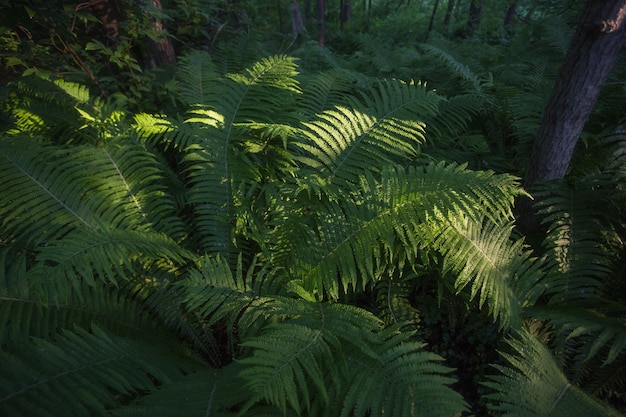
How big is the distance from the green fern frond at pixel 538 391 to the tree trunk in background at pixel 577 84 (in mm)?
992

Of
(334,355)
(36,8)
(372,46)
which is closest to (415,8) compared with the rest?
(372,46)

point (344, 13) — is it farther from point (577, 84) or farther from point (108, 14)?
point (577, 84)

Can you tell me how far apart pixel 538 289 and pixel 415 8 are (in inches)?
490

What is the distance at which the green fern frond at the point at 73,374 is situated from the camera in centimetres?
114

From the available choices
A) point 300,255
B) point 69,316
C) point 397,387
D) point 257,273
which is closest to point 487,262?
point 397,387

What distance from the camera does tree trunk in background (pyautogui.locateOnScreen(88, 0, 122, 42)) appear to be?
9.32 ft

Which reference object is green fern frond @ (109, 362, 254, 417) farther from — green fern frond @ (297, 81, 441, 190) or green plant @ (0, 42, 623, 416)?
green fern frond @ (297, 81, 441, 190)

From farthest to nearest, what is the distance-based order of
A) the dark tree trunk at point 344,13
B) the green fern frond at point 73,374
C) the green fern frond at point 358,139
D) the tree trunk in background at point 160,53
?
the dark tree trunk at point 344,13 → the tree trunk in background at point 160,53 → the green fern frond at point 358,139 → the green fern frond at point 73,374

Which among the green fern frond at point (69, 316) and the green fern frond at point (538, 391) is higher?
the green fern frond at point (538, 391)

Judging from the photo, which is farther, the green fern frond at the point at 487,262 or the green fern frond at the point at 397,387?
the green fern frond at the point at 487,262

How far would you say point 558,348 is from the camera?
1.78 metres

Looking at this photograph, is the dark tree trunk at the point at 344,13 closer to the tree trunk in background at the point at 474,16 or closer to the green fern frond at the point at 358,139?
the tree trunk in background at the point at 474,16

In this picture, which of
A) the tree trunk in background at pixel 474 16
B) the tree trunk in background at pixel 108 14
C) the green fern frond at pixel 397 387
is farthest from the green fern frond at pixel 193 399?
the tree trunk in background at pixel 474 16

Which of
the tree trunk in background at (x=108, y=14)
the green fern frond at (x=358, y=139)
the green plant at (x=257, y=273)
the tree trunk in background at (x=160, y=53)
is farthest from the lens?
the tree trunk in background at (x=160, y=53)
